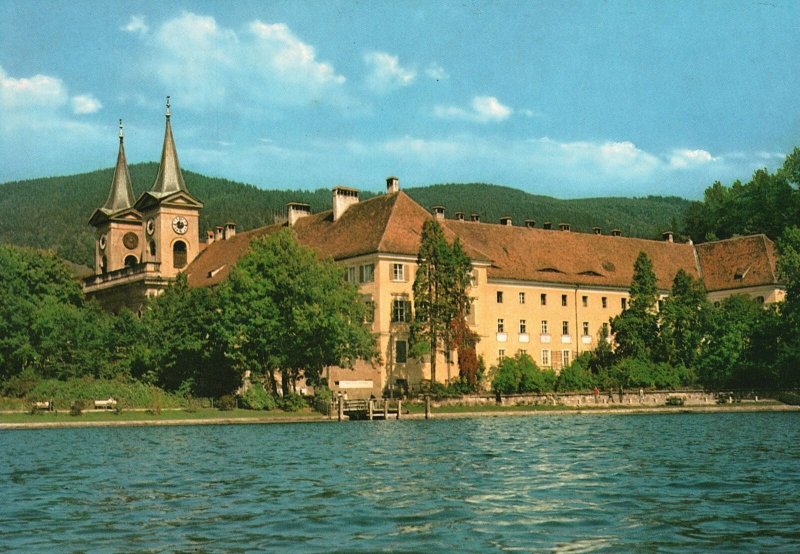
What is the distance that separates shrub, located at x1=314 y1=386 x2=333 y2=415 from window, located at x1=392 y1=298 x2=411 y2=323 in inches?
505

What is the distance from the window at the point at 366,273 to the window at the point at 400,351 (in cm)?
475

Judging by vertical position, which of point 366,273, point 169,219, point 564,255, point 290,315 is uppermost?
point 169,219

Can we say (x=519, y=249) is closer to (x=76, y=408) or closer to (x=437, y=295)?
(x=437, y=295)

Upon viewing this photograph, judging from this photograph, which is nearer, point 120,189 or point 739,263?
point 739,263

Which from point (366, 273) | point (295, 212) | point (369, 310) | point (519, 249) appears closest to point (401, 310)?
point (366, 273)

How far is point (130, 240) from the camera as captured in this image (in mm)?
107375

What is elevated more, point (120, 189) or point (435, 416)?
point (120, 189)

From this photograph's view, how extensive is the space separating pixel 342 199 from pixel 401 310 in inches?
536

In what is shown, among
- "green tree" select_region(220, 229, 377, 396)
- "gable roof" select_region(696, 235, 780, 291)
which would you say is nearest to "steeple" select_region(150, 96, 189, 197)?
"green tree" select_region(220, 229, 377, 396)

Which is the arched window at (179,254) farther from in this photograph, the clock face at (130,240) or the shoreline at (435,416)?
the shoreline at (435,416)

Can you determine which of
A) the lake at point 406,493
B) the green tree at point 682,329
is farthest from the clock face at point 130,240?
the lake at point 406,493

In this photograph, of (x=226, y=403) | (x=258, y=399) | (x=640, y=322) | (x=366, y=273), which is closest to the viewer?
(x=258, y=399)

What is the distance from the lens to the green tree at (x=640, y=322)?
255ft

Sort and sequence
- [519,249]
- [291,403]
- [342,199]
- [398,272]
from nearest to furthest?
[291,403]
[398,272]
[342,199]
[519,249]
